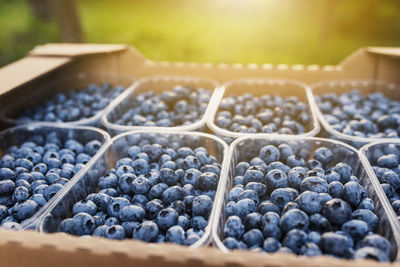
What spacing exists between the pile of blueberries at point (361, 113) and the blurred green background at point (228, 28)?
2018 mm

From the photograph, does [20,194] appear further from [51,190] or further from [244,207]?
[244,207]

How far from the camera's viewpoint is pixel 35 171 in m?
1.31

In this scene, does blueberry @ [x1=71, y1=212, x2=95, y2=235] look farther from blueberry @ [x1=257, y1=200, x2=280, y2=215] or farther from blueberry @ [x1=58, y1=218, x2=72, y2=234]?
blueberry @ [x1=257, y1=200, x2=280, y2=215]

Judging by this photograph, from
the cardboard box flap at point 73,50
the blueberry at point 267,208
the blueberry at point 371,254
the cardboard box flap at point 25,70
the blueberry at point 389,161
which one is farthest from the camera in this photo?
the cardboard box flap at point 73,50

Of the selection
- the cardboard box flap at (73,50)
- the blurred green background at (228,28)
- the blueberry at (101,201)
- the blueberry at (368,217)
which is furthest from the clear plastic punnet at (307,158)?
the blurred green background at (228,28)

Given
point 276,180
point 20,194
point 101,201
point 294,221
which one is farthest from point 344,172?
point 20,194

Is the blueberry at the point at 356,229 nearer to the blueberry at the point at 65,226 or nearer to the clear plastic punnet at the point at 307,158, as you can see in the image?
the clear plastic punnet at the point at 307,158

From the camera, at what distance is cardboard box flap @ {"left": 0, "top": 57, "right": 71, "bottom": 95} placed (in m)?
1.43

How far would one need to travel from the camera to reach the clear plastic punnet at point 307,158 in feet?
3.03

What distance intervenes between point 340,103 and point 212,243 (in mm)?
1235

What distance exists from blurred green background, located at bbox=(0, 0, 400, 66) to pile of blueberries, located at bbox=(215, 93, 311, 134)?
2.11 metres

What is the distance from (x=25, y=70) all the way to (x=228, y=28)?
161 inches

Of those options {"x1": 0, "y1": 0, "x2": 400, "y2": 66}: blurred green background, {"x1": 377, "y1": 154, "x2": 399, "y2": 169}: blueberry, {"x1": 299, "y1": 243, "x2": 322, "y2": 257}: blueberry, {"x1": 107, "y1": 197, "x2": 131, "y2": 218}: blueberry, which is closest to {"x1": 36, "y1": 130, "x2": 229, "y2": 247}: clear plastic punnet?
{"x1": 107, "y1": 197, "x2": 131, "y2": 218}: blueberry

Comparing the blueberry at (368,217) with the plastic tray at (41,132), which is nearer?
the blueberry at (368,217)
